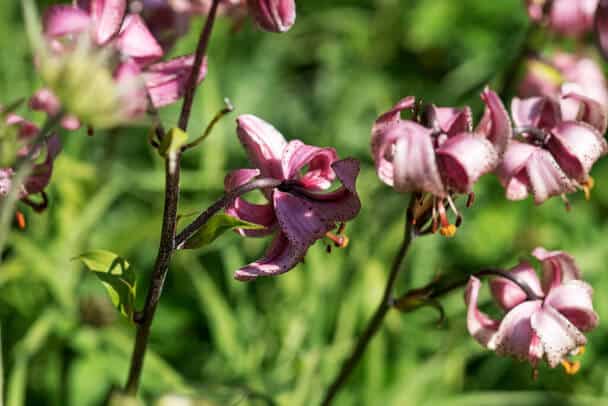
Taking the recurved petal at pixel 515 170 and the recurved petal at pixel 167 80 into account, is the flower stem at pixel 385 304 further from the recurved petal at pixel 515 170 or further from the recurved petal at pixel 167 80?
the recurved petal at pixel 167 80

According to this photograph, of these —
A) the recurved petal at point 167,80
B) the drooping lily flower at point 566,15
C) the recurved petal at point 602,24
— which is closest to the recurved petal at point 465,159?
the recurved petal at point 167,80

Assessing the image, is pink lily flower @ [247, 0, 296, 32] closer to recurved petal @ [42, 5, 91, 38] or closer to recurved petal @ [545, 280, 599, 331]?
recurved petal @ [42, 5, 91, 38]

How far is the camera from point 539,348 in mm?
1150

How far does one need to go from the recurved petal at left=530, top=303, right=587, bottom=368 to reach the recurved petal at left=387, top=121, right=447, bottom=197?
25 cm

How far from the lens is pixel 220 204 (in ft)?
3.47

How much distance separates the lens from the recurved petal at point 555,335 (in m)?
1.13

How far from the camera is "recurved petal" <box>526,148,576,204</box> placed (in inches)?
46.0

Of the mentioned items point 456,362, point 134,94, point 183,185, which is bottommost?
point 456,362

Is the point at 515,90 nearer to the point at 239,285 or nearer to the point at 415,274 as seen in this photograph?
the point at 415,274

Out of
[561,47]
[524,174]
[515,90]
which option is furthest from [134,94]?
[561,47]

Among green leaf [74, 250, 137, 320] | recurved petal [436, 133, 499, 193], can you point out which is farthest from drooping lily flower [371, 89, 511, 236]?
green leaf [74, 250, 137, 320]

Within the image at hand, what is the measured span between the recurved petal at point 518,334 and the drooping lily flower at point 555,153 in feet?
0.45

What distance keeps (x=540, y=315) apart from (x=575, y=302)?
2.0 inches

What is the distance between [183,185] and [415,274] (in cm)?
62
